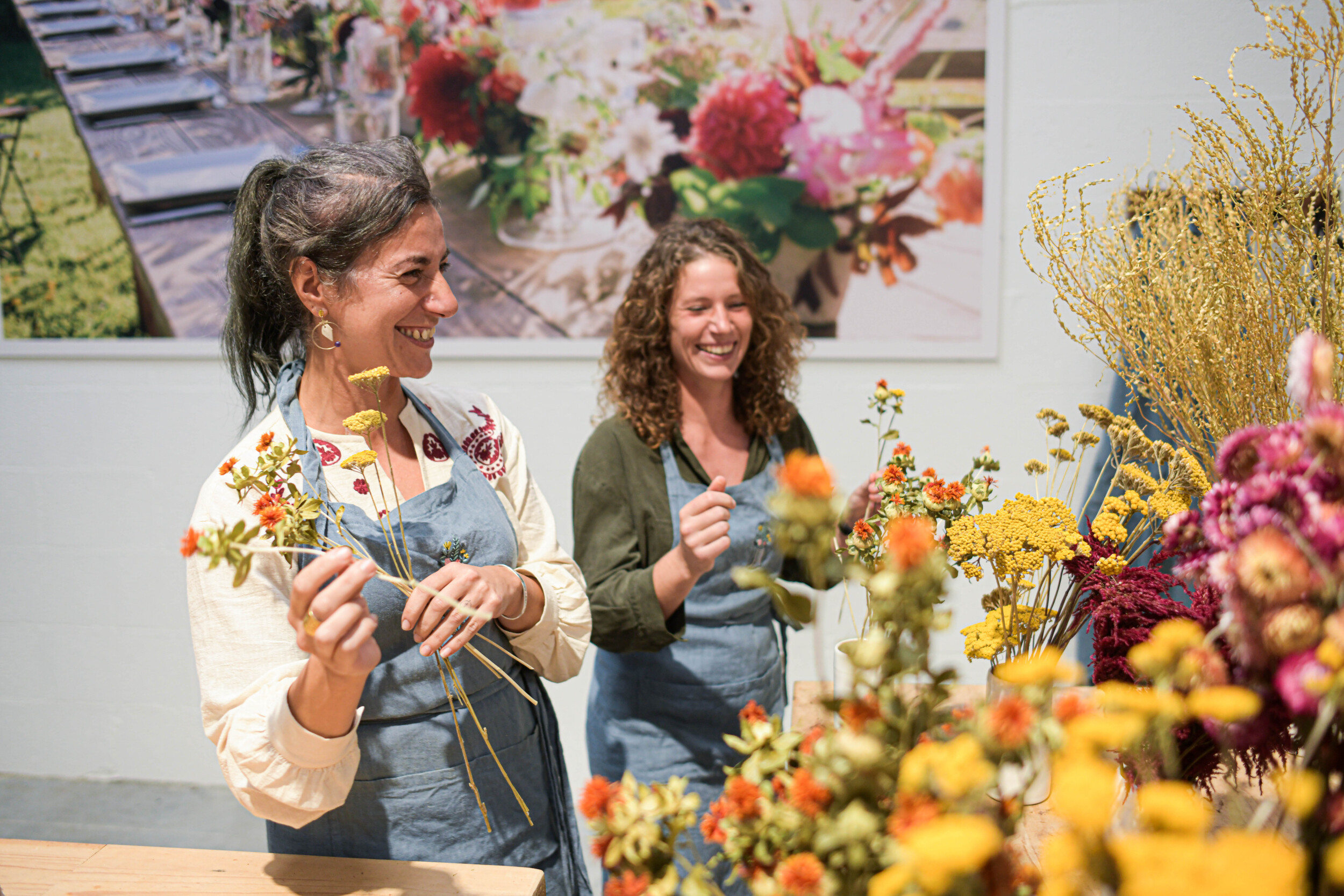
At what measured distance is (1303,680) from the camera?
1.12 ft

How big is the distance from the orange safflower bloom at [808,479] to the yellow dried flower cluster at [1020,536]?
47cm

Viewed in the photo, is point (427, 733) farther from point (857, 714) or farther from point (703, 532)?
point (857, 714)

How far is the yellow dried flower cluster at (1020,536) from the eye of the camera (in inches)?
31.8

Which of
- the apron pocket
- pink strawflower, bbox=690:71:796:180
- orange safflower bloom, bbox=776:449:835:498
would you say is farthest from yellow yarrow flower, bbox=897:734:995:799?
pink strawflower, bbox=690:71:796:180

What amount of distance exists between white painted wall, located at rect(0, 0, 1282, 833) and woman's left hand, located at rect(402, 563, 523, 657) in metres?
1.44

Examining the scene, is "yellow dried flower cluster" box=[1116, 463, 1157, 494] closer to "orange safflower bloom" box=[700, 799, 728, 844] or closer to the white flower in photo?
"orange safflower bloom" box=[700, 799, 728, 844]

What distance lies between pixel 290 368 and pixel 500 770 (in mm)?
602

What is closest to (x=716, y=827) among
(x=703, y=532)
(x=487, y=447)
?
(x=703, y=532)

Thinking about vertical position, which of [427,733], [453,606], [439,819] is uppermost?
[453,606]

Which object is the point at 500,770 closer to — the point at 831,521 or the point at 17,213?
the point at 831,521

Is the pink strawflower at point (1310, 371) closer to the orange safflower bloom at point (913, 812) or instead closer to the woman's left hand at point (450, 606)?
the orange safflower bloom at point (913, 812)

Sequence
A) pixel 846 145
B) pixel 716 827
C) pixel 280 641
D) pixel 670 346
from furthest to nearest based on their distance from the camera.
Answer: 1. pixel 846 145
2. pixel 670 346
3. pixel 280 641
4. pixel 716 827

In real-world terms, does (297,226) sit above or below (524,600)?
above

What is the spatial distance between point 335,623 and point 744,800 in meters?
0.41
